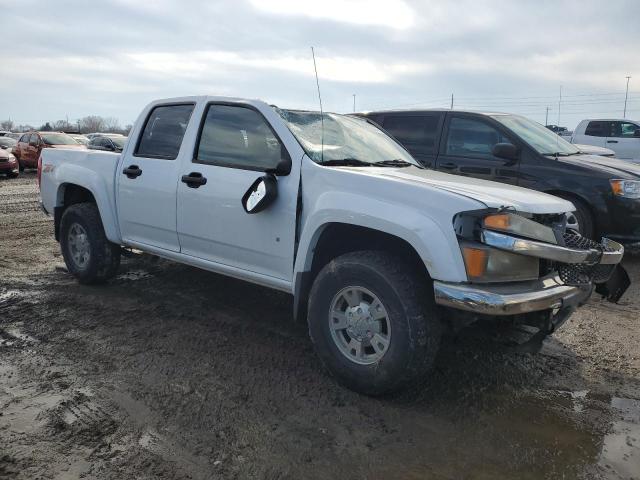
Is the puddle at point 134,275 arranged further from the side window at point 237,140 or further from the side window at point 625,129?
the side window at point 625,129

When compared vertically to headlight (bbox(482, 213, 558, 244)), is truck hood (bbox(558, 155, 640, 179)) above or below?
above

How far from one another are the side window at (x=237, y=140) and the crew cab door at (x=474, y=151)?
372 centimetres

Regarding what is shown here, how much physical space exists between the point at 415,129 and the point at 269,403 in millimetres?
5371

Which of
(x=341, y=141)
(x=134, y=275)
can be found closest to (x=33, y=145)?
(x=134, y=275)

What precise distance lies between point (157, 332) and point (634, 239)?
17.7ft

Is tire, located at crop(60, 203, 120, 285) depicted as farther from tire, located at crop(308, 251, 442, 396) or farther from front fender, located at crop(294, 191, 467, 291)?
tire, located at crop(308, 251, 442, 396)

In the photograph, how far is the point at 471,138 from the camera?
725cm

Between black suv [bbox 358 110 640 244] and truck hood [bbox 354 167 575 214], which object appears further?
black suv [bbox 358 110 640 244]

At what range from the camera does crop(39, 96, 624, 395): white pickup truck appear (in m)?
3.05

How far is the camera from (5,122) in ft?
365

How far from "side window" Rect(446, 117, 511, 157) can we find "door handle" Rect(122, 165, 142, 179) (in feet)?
13.7

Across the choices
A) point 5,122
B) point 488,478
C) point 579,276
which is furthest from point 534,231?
point 5,122

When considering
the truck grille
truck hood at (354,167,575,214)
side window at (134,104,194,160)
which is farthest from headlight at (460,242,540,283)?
side window at (134,104,194,160)

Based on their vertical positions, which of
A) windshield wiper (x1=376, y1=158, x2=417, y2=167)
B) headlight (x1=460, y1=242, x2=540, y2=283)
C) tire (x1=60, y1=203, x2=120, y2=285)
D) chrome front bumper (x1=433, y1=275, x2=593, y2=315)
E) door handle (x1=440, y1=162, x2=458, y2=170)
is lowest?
tire (x1=60, y1=203, x2=120, y2=285)
